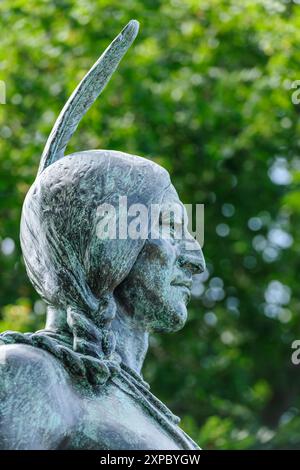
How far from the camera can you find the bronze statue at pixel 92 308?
4.34 metres

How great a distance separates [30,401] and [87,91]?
1.31 metres

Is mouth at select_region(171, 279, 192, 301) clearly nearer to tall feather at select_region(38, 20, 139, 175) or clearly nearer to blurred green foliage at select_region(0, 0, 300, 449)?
tall feather at select_region(38, 20, 139, 175)

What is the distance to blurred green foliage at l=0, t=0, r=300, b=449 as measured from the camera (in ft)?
41.2

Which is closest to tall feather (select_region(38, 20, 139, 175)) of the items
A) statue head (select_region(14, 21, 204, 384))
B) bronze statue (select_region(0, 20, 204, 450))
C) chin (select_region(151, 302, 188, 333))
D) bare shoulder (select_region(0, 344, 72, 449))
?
bronze statue (select_region(0, 20, 204, 450))

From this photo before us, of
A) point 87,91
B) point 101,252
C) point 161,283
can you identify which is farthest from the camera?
point 87,91

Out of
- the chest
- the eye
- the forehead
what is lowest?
the chest

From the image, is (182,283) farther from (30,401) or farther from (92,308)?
(30,401)

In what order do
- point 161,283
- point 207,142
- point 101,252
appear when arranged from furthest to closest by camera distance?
point 207,142, point 161,283, point 101,252

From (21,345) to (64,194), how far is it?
0.59 metres

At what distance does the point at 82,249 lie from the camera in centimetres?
470

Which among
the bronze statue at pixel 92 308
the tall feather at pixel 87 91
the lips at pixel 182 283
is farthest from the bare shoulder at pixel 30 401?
the tall feather at pixel 87 91

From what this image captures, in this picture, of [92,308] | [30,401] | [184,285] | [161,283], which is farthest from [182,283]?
[30,401]

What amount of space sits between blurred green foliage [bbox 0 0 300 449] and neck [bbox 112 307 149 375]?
6771mm

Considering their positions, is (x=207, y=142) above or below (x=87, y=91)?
above
